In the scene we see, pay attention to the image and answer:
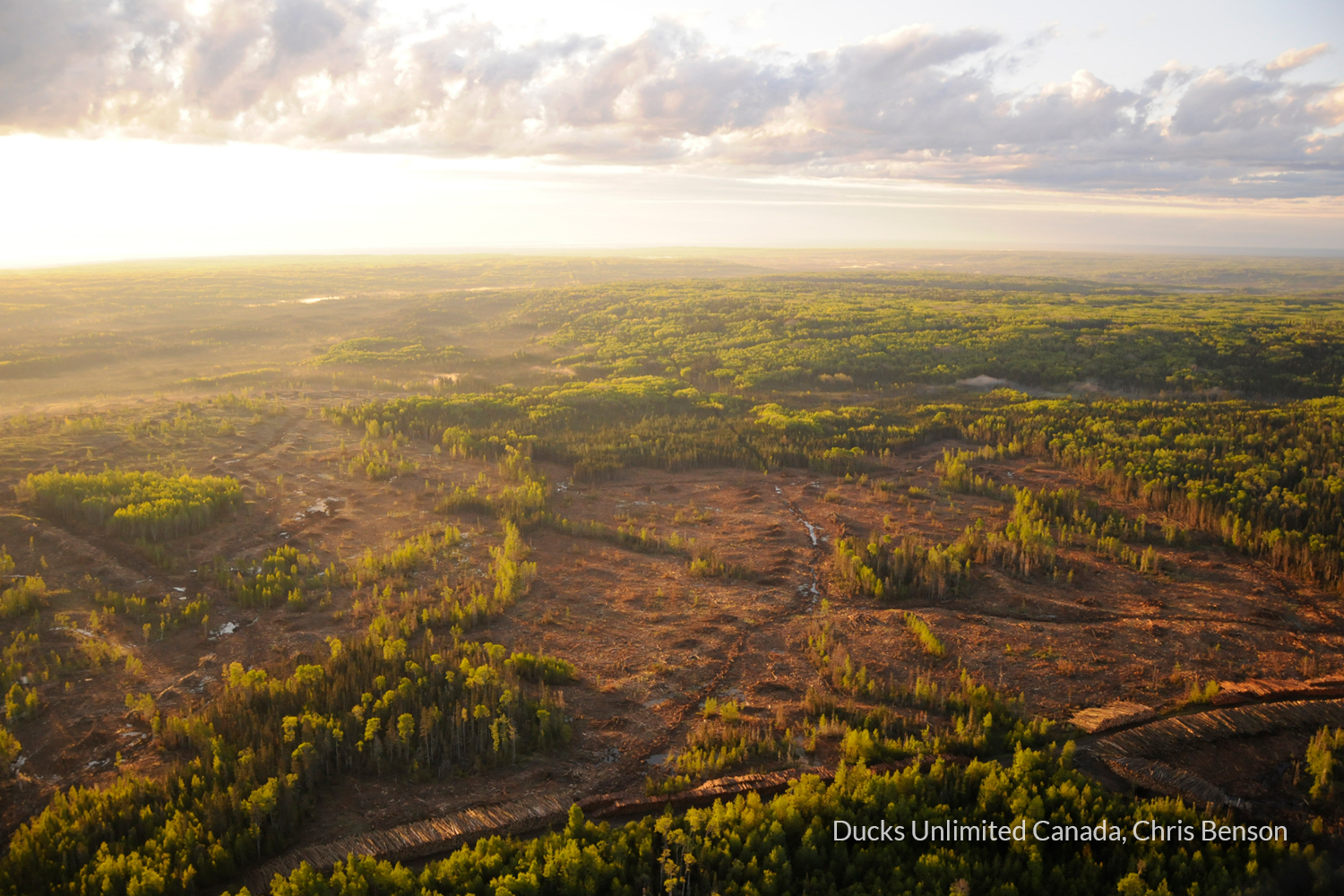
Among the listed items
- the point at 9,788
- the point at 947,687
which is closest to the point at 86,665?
the point at 9,788

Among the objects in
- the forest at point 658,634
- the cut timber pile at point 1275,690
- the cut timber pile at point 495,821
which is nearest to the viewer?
the forest at point 658,634

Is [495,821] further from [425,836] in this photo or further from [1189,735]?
[1189,735]

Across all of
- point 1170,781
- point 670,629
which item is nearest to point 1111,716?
point 1170,781

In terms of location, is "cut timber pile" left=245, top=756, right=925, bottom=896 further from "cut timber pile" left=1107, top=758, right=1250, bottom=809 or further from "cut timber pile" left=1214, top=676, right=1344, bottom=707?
"cut timber pile" left=1214, top=676, right=1344, bottom=707

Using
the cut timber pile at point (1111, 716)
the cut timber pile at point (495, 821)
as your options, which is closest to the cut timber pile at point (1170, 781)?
the cut timber pile at point (1111, 716)

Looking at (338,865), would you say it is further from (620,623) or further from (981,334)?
(981,334)

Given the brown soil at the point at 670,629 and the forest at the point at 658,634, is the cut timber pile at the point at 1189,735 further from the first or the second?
the brown soil at the point at 670,629
